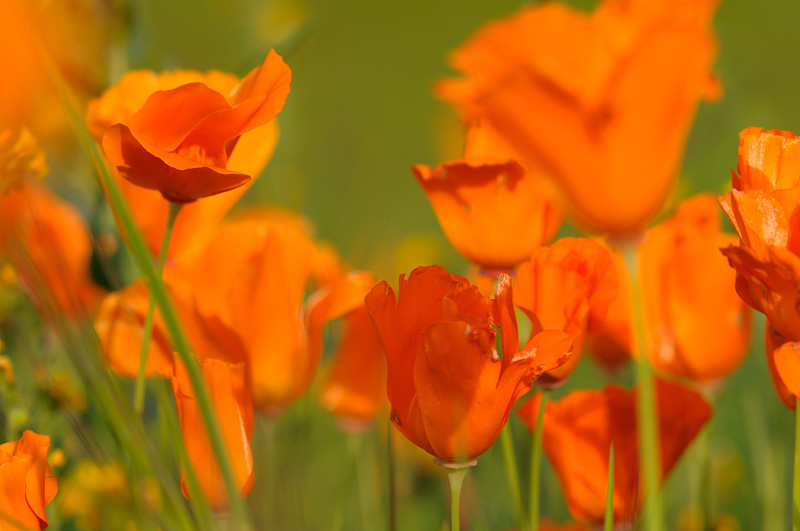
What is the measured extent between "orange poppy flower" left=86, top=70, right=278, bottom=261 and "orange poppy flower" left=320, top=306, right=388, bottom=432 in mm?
114

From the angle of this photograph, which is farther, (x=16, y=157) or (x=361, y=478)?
(x=361, y=478)

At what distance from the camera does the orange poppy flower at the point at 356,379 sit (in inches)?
13.9

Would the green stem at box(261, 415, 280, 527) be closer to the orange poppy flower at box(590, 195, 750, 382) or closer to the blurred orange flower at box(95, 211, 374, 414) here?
the blurred orange flower at box(95, 211, 374, 414)

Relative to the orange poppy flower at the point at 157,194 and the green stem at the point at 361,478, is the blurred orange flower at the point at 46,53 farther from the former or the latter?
the green stem at the point at 361,478

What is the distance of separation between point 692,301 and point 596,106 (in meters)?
0.12

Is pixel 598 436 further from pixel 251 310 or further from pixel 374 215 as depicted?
pixel 374 215

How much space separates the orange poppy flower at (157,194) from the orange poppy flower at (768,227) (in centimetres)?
13

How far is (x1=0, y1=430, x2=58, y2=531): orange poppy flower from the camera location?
0.17 meters

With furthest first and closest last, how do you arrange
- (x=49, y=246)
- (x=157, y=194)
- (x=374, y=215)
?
(x=374, y=215) < (x=157, y=194) < (x=49, y=246)

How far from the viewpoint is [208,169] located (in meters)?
0.17

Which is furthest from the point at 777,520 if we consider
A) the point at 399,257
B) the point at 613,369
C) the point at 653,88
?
the point at 399,257

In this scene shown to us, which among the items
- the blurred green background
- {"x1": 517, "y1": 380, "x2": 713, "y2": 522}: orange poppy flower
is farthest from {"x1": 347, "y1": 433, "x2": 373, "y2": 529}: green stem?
{"x1": 517, "y1": 380, "x2": 713, "y2": 522}: orange poppy flower

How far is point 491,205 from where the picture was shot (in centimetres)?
22

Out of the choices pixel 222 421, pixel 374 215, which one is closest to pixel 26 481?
pixel 222 421
